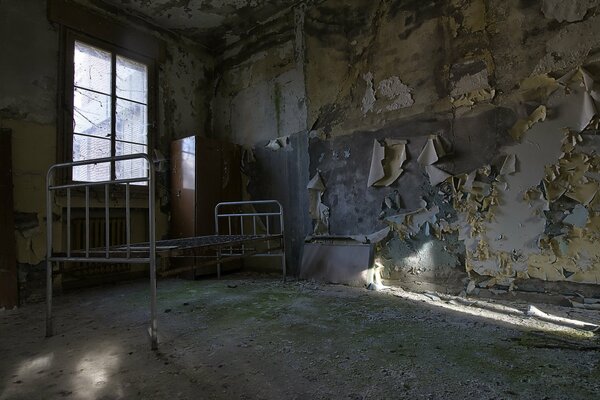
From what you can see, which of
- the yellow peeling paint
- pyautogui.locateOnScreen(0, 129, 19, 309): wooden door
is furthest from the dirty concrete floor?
the yellow peeling paint

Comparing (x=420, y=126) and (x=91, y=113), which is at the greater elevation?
(x=91, y=113)

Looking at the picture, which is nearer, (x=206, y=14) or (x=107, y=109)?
(x=107, y=109)

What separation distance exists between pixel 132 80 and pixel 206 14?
1132 mm

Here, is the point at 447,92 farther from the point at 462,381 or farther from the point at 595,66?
the point at 462,381

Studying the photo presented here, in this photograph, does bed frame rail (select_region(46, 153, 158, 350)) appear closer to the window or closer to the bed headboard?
the window

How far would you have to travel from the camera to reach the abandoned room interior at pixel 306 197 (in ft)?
5.03

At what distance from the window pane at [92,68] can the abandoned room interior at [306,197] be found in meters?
0.03

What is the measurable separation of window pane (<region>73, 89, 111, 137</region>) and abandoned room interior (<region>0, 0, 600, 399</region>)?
0.07ft

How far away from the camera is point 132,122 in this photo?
12.3 ft

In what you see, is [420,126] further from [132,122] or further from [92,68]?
[92,68]

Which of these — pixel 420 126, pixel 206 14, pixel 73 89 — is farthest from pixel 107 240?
pixel 206 14

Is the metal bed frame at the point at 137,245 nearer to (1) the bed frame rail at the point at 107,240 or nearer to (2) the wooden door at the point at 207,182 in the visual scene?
(1) the bed frame rail at the point at 107,240

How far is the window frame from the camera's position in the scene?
316 centimetres

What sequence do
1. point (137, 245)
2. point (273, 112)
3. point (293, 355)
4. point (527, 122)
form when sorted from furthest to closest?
point (273, 112) → point (527, 122) → point (137, 245) → point (293, 355)
